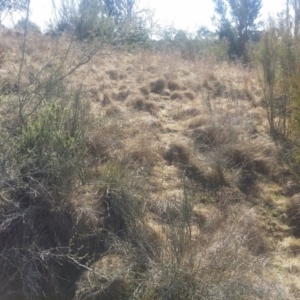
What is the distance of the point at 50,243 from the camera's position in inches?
175

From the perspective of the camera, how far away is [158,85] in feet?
29.9

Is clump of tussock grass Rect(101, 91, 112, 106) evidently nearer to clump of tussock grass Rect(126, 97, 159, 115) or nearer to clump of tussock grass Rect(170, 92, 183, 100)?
clump of tussock grass Rect(126, 97, 159, 115)

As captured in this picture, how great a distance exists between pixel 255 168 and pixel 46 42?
5099mm

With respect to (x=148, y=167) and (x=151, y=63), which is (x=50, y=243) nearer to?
(x=148, y=167)

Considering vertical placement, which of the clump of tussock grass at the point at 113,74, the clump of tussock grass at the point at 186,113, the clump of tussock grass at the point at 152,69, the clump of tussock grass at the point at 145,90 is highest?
the clump of tussock grass at the point at 152,69

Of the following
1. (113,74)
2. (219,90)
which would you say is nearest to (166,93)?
(219,90)

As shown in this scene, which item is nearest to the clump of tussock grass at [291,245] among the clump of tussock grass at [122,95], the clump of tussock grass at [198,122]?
the clump of tussock grass at [198,122]

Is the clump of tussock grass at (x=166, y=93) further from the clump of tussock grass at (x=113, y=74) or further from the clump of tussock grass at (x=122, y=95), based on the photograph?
the clump of tussock grass at (x=113, y=74)

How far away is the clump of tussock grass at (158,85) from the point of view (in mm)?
8969

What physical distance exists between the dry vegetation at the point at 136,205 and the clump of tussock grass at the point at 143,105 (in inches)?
24.8

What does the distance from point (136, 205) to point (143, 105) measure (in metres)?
3.55

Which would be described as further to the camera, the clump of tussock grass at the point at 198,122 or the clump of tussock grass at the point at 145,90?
the clump of tussock grass at the point at 145,90

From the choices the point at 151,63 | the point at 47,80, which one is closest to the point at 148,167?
the point at 47,80

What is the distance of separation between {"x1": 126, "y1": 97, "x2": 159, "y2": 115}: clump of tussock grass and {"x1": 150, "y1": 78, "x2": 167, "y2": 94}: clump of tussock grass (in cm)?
95
